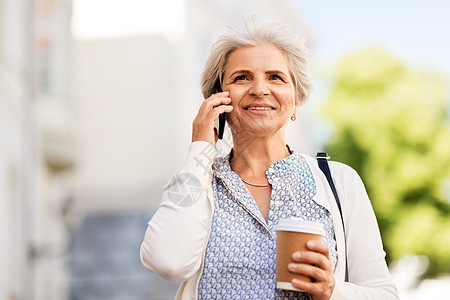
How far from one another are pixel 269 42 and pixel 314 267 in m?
0.81

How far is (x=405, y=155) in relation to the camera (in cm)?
2167

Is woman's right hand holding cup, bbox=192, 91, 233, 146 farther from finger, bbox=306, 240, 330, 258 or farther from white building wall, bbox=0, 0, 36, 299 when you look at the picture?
white building wall, bbox=0, 0, 36, 299

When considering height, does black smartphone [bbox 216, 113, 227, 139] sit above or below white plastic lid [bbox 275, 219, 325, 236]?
above

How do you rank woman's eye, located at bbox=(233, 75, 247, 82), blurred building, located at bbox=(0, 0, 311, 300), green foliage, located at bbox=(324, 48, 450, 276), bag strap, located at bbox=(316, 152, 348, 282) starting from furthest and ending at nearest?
green foliage, located at bbox=(324, 48, 450, 276)
blurred building, located at bbox=(0, 0, 311, 300)
woman's eye, located at bbox=(233, 75, 247, 82)
bag strap, located at bbox=(316, 152, 348, 282)

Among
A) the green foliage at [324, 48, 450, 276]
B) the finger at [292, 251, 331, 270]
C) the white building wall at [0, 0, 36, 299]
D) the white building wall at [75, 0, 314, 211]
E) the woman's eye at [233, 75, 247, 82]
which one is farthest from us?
the green foliage at [324, 48, 450, 276]

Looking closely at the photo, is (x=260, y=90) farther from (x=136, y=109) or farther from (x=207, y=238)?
(x=136, y=109)

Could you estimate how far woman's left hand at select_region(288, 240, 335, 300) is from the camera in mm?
1928

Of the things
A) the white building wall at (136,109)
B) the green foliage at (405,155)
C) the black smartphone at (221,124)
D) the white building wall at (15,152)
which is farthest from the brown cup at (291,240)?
the green foliage at (405,155)

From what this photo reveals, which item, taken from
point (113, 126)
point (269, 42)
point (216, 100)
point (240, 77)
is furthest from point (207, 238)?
point (113, 126)

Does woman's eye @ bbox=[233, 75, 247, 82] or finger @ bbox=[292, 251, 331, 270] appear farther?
woman's eye @ bbox=[233, 75, 247, 82]

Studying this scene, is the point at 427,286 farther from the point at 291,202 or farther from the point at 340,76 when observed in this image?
the point at 291,202

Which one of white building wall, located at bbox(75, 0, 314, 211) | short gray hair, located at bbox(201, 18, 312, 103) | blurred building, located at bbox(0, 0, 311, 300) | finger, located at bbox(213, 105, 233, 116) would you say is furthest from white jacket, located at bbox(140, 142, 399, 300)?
white building wall, located at bbox(75, 0, 314, 211)

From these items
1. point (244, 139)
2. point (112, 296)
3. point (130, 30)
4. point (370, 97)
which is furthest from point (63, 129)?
point (370, 97)

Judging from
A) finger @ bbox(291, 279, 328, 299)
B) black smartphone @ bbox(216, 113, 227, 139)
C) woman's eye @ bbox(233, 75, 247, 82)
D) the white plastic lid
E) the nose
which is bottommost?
finger @ bbox(291, 279, 328, 299)
